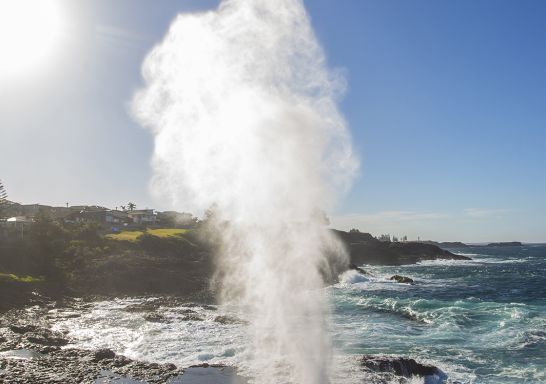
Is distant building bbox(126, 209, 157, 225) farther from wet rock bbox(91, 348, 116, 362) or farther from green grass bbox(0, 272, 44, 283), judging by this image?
wet rock bbox(91, 348, 116, 362)

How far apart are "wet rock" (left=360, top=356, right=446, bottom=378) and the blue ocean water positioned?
3.31 ft

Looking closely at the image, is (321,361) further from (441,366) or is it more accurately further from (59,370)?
(59,370)

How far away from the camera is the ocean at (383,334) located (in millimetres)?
22547

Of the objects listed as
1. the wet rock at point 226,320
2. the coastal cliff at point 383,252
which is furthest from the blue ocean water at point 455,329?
the coastal cliff at point 383,252

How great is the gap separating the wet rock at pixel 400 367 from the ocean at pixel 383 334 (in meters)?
0.66

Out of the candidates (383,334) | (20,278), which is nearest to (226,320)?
(383,334)

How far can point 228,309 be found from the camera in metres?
39.4

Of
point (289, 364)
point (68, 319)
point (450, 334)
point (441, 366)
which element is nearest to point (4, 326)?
point (68, 319)

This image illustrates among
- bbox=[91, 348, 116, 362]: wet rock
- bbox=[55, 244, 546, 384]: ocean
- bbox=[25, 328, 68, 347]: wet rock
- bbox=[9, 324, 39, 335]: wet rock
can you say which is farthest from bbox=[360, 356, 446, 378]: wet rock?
bbox=[9, 324, 39, 335]: wet rock

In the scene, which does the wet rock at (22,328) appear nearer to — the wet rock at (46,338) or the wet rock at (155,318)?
the wet rock at (46,338)

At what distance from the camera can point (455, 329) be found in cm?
3139

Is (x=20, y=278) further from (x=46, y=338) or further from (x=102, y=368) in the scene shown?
(x=102, y=368)

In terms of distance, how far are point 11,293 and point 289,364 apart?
32595 millimetres

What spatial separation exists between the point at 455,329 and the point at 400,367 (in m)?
12.9
